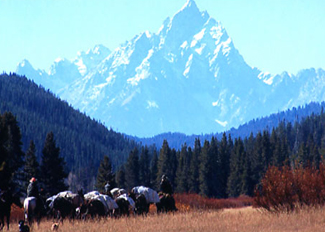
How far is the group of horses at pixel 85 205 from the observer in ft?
67.5

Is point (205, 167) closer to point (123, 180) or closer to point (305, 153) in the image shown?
point (123, 180)

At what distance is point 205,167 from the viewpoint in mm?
105750

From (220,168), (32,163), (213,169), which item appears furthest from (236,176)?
(32,163)

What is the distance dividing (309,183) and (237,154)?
292 feet

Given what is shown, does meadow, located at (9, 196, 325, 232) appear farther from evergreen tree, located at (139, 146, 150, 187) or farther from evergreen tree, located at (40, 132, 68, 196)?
evergreen tree, located at (139, 146, 150, 187)

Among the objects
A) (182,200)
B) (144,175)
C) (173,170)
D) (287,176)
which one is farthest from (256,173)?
(287,176)

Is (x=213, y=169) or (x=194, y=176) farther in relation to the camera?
(x=194, y=176)

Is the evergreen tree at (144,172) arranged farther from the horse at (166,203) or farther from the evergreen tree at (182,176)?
the horse at (166,203)

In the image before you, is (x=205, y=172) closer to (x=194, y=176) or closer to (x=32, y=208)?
(x=194, y=176)

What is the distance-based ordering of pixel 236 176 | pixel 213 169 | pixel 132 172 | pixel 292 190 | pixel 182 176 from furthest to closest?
1. pixel 132 172
2. pixel 182 176
3. pixel 213 169
4. pixel 236 176
5. pixel 292 190

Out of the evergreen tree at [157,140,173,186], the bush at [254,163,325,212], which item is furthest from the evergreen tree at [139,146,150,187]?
the bush at [254,163,325,212]

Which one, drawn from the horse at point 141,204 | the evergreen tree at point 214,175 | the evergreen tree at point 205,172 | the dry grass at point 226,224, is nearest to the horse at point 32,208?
the dry grass at point 226,224

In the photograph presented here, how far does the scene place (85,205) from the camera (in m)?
23.1

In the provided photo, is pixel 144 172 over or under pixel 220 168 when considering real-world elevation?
over
